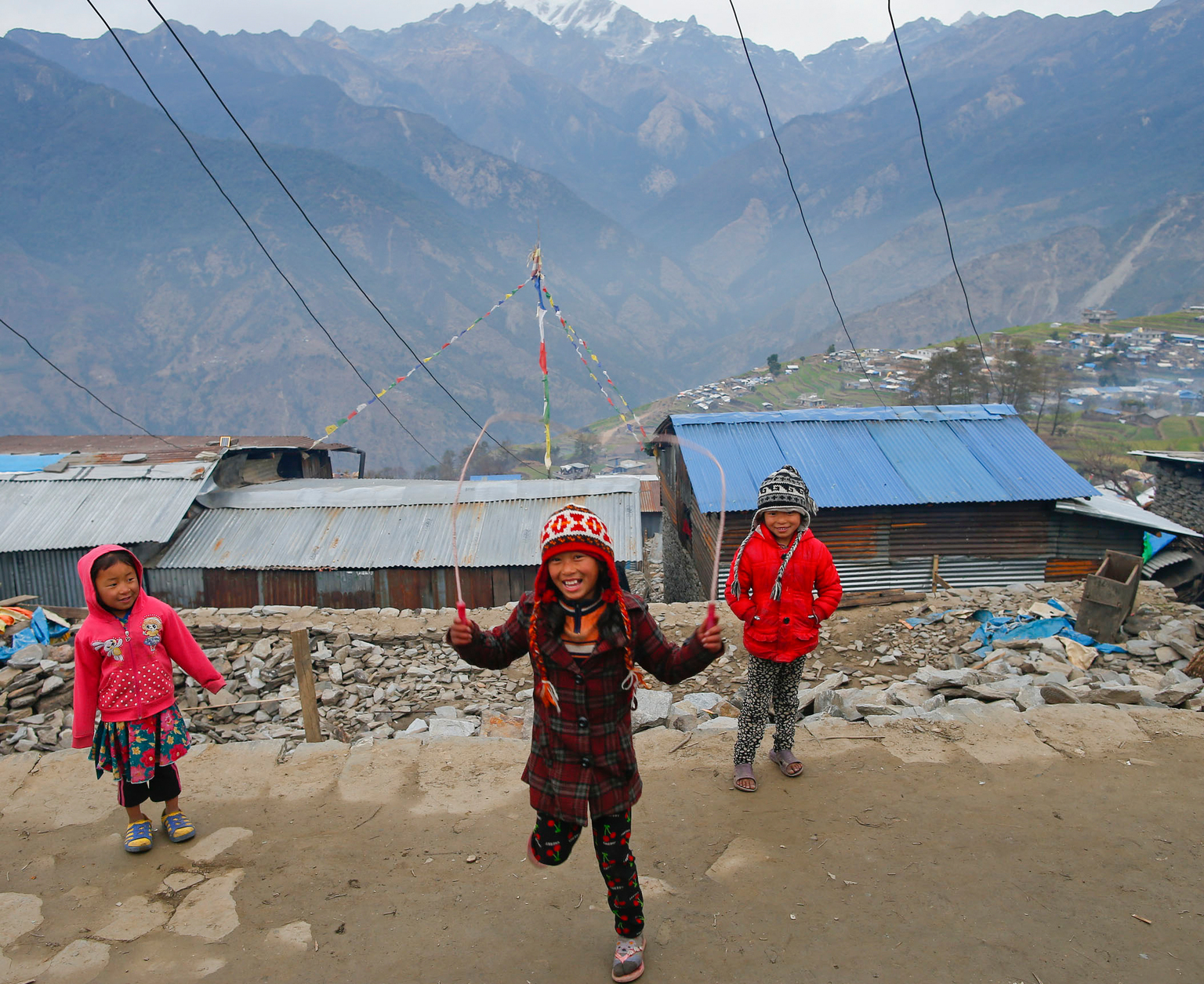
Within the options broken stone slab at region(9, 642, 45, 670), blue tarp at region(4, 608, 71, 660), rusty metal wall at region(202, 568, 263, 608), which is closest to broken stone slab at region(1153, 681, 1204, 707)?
broken stone slab at region(9, 642, 45, 670)

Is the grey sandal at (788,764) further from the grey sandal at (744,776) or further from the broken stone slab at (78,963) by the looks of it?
the broken stone slab at (78,963)

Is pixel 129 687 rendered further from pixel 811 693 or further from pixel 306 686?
pixel 811 693

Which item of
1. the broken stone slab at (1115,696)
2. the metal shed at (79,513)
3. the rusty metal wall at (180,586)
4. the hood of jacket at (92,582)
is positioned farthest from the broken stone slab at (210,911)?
the metal shed at (79,513)

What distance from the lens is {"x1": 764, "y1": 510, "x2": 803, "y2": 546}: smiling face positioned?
3627mm

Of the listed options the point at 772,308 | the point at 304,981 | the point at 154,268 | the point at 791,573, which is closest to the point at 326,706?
the point at 304,981

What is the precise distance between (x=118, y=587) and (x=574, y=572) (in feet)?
7.53

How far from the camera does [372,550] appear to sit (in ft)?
45.4

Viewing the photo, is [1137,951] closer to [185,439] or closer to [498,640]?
[498,640]

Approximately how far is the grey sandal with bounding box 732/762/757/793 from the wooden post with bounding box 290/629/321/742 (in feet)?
9.82

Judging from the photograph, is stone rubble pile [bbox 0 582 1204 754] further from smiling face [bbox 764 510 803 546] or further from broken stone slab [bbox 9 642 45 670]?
smiling face [bbox 764 510 803 546]


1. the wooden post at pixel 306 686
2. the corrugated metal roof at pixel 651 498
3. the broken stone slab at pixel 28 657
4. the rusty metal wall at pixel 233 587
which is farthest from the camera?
the corrugated metal roof at pixel 651 498

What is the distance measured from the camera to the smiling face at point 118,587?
3.24 m

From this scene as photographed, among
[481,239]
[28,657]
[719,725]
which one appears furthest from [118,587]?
[481,239]

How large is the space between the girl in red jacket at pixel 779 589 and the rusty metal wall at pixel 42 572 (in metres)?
14.6
